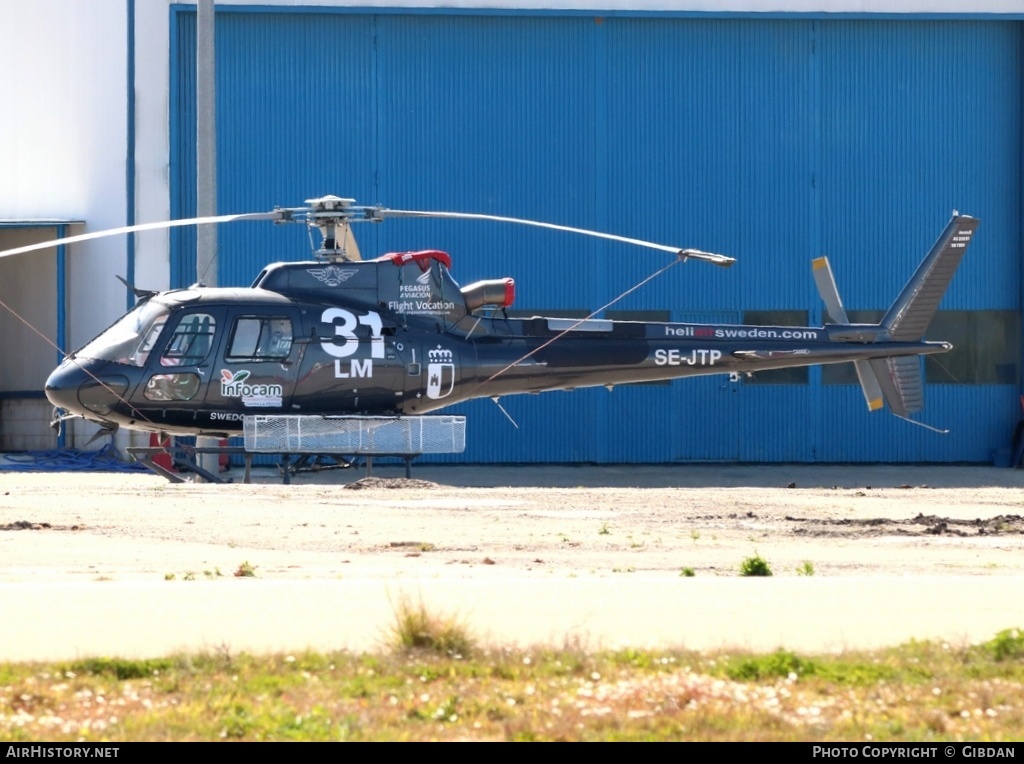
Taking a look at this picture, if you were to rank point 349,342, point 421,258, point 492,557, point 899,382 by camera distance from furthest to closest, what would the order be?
point 899,382, point 421,258, point 349,342, point 492,557

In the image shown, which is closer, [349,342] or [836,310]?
[349,342]

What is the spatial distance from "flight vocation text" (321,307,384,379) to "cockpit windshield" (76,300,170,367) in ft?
6.76

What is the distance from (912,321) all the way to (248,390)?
9.41 metres

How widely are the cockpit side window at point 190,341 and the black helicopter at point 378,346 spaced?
2 centimetres

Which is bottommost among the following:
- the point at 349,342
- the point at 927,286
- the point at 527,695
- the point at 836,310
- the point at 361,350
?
the point at 527,695

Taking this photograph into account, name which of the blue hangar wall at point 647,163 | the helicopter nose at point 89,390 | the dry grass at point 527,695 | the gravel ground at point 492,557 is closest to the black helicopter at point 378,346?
the helicopter nose at point 89,390

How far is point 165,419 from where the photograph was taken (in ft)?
57.2

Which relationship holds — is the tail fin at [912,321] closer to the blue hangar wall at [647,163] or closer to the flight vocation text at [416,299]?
the flight vocation text at [416,299]

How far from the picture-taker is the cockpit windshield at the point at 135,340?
56.5ft

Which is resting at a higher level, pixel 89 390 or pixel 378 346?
pixel 378 346

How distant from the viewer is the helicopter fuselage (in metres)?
17.3

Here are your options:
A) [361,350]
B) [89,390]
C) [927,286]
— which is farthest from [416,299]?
[927,286]

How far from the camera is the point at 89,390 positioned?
17.1 metres

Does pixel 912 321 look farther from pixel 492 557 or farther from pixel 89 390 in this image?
pixel 89 390
